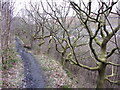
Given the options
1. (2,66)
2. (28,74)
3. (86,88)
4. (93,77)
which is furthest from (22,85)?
(93,77)

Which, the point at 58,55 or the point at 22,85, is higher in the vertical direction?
the point at 58,55

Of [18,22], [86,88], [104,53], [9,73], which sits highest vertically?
[18,22]

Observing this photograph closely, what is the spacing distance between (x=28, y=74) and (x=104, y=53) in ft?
20.2

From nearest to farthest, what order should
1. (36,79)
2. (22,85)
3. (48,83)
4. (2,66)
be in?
(22,85), (48,83), (36,79), (2,66)

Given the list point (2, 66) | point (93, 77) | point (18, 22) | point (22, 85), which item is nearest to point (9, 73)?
point (2, 66)

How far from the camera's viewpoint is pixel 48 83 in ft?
27.1

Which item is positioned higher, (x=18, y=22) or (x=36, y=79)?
(x=18, y=22)

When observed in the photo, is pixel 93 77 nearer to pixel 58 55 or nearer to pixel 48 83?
pixel 48 83

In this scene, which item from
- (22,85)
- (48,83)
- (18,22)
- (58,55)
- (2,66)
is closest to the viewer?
(22,85)

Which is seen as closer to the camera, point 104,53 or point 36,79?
point 104,53

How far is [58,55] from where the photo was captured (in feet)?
50.7

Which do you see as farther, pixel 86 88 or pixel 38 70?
pixel 38 70

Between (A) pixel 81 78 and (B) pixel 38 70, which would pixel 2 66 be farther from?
(A) pixel 81 78

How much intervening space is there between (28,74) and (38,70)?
1.16 meters
